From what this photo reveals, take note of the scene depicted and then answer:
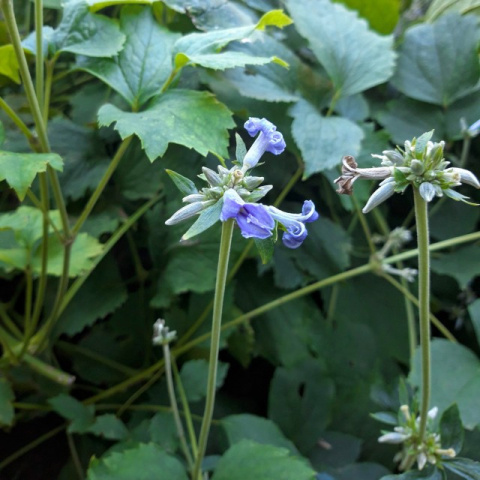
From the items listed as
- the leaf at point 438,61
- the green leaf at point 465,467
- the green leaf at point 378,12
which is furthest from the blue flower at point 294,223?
the green leaf at point 378,12

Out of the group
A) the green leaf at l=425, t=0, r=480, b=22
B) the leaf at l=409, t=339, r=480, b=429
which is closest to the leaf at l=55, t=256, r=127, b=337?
the leaf at l=409, t=339, r=480, b=429

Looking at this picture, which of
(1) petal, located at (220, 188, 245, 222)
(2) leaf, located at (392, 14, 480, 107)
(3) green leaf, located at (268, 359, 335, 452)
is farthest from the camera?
(2) leaf, located at (392, 14, 480, 107)

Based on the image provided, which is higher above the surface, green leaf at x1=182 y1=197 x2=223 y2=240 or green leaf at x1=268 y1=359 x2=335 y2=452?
green leaf at x1=182 y1=197 x2=223 y2=240

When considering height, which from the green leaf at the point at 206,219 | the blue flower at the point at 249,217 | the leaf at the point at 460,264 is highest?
the blue flower at the point at 249,217

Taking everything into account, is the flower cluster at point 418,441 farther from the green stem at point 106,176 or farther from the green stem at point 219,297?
the green stem at point 106,176

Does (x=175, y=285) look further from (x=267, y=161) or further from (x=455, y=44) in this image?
(x=455, y=44)

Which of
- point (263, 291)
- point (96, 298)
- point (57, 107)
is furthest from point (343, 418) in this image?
point (57, 107)

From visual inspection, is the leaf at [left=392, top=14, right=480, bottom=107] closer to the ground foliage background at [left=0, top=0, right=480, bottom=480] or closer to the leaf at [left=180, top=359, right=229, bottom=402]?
the ground foliage background at [left=0, top=0, right=480, bottom=480]
